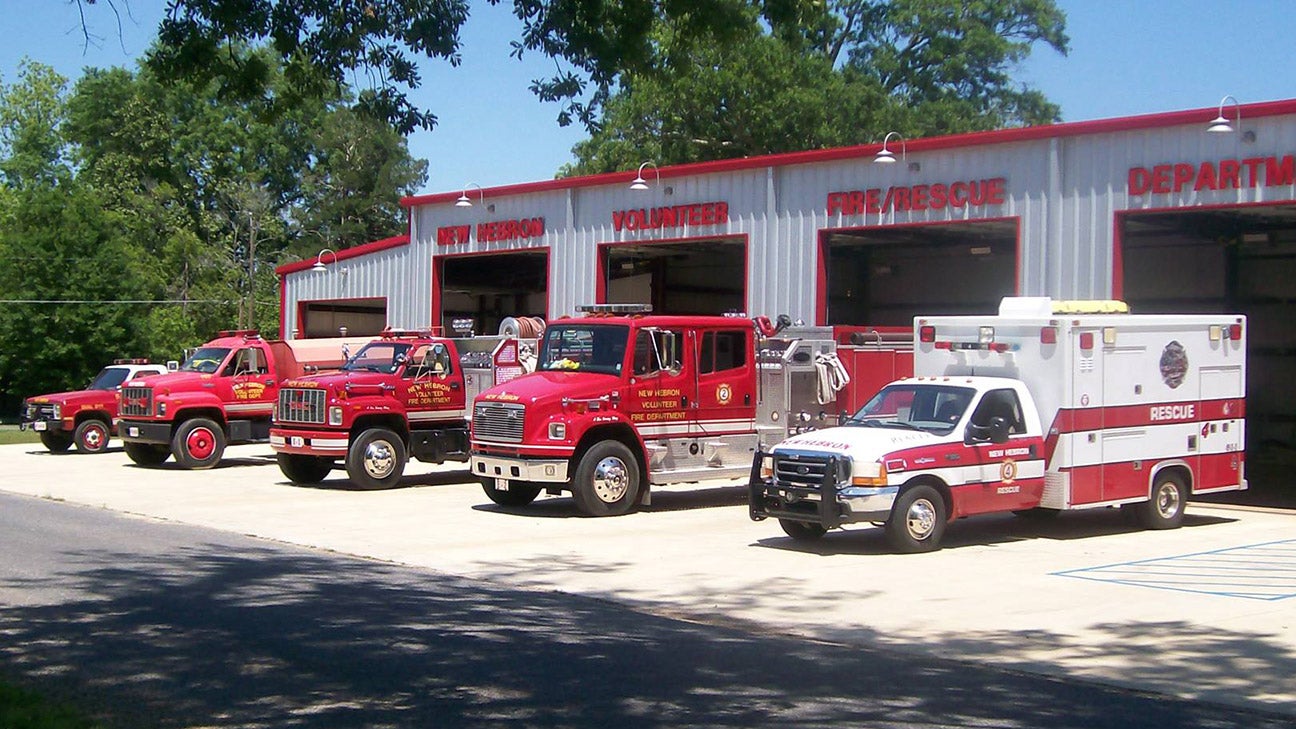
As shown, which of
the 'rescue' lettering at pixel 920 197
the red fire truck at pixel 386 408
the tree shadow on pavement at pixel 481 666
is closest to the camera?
the tree shadow on pavement at pixel 481 666

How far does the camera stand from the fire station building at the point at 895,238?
20.2 meters

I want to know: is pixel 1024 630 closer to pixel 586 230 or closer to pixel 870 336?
pixel 870 336

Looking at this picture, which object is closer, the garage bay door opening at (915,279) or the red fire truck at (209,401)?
the red fire truck at (209,401)

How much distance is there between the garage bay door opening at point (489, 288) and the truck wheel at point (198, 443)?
808cm

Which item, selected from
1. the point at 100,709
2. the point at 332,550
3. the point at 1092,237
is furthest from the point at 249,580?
the point at 1092,237

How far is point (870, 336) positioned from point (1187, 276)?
13.9 metres

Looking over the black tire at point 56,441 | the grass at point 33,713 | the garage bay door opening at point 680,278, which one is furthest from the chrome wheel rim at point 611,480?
the black tire at point 56,441

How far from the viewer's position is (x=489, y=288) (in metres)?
37.7

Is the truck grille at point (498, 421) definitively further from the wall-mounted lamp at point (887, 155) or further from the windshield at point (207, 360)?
the windshield at point (207, 360)

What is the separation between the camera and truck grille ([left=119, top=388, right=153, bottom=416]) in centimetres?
2556

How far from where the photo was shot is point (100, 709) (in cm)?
723

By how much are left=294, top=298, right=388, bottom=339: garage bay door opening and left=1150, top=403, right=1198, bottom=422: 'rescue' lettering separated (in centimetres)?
2497

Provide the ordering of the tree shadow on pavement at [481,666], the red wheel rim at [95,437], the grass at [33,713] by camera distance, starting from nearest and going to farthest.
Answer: the grass at [33,713] → the tree shadow on pavement at [481,666] → the red wheel rim at [95,437]

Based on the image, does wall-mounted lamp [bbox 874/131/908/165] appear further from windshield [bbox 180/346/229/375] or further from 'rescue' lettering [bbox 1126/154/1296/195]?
windshield [bbox 180/346/229/375]
